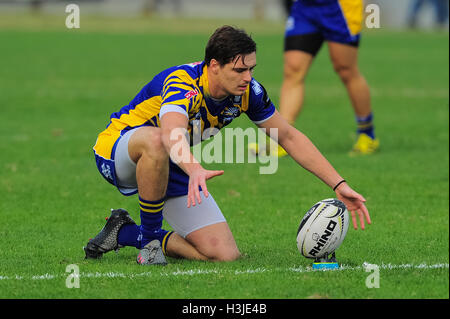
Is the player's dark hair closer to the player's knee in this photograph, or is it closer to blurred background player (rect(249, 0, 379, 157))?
the player's knee

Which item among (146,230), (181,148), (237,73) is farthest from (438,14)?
(181,148)

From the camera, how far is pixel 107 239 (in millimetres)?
6598

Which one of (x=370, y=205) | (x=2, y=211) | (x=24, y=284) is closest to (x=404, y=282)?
(x=24, y=284)

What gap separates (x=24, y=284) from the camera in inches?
227

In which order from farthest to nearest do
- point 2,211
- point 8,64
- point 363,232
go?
1. point 8,64
2. point 2,211
3. point 363,232

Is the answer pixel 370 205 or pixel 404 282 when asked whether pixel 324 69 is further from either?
pixel 404 282

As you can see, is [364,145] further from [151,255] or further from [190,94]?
[190,94]

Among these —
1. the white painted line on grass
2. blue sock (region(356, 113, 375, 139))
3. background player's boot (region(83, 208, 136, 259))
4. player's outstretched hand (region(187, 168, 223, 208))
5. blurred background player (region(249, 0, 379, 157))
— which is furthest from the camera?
blue sock (region(356, 113, 375, 139))

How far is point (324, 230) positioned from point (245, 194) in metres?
3.13

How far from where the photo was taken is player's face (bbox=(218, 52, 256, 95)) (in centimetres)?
602

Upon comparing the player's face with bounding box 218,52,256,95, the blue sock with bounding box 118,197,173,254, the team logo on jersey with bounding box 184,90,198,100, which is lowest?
the blue sock with bounding box 118,197,173,254

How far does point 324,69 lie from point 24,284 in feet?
55.8

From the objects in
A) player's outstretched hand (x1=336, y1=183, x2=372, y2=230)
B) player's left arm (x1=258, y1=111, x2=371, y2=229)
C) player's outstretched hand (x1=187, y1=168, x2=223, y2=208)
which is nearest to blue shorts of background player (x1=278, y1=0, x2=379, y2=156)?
player's left arm (x1=258, y1=111, x2=371, y2=229)

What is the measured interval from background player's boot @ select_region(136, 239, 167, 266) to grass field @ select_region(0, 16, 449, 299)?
4.8 inches
